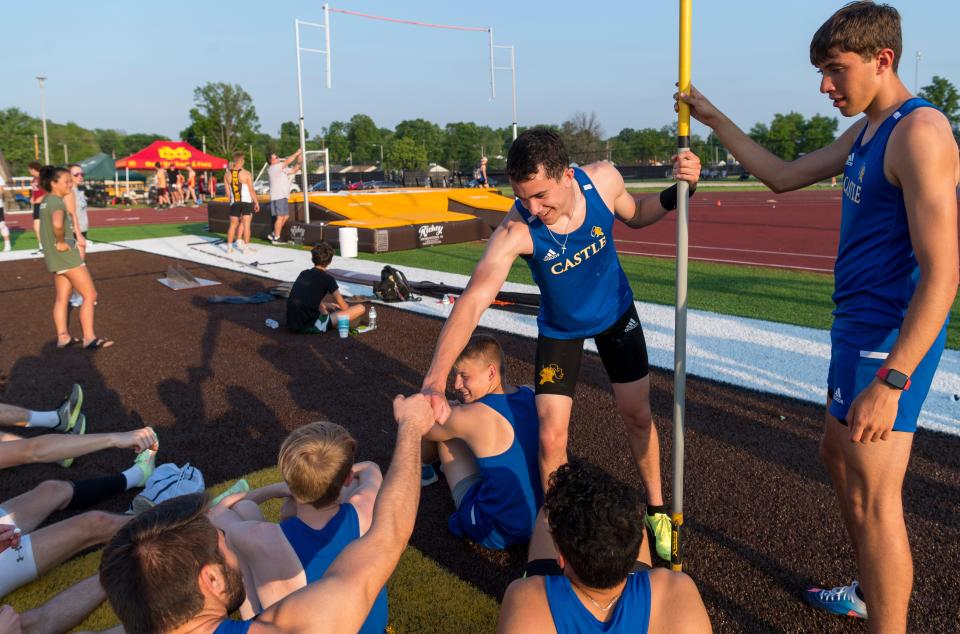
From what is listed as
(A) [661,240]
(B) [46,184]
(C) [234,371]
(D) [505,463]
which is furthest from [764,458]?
(A) [661,240]

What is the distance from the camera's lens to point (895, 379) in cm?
213

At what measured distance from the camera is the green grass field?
8484 mm

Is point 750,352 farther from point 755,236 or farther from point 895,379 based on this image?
point 755,236

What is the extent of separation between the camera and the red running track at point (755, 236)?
530 inches

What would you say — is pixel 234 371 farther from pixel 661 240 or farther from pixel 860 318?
pixel 661 240

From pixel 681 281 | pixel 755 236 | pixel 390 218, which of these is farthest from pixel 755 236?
pixel 681 281

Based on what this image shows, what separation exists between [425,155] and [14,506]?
80.6 meters

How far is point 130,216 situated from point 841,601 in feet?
104

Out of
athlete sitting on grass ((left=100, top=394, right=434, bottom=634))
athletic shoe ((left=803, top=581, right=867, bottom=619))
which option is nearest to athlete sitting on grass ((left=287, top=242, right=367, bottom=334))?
athletic shoe ((left=803, top=581, right=867, bottom=619))

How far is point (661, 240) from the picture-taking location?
661 inches

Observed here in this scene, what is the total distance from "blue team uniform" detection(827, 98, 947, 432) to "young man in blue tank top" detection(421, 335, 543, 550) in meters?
1.47

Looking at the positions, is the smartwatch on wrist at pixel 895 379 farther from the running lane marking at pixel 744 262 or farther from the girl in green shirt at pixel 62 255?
the running lane marking at pixel 744 262

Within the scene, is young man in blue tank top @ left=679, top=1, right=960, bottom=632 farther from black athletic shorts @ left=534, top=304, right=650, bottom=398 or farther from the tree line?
the tree line

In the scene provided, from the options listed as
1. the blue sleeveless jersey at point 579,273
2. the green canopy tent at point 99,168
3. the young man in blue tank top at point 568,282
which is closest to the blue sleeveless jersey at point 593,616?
the young man in blue tank top at point 568,282
